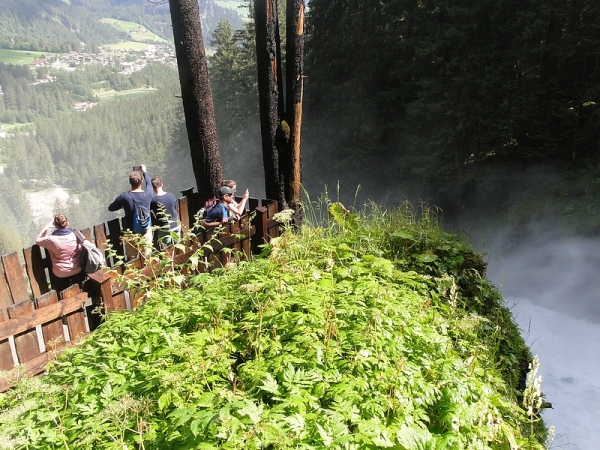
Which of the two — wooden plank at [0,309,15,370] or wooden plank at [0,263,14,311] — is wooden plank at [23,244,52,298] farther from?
wooden plank at [0,309,15,370]

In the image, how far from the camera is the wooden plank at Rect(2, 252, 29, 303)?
4.68m

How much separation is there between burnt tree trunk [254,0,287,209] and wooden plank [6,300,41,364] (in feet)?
14.0

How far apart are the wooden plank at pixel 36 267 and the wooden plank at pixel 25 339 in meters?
1.19

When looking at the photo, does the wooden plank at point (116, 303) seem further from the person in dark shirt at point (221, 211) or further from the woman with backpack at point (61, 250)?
the person in dark shirt at point (221, 211)

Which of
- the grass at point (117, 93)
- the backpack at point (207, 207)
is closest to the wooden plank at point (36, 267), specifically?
the backpack at point (207, 207)

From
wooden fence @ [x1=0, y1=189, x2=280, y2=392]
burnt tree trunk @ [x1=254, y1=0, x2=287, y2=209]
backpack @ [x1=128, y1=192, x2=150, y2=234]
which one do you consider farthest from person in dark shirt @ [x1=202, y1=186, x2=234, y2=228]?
burnt tree trunk @ [x1=254, y1=0, x2=287, y2=209]

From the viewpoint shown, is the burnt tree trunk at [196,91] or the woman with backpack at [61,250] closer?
the woman with backpack at [61,250]

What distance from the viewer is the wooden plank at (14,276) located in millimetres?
4684

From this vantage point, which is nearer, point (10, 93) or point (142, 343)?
point (142, 343)

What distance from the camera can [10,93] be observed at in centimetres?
17300

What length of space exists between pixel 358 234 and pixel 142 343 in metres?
2.91

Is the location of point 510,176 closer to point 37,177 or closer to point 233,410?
point 233,410

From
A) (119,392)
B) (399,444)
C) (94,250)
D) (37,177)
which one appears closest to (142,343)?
(119,392)

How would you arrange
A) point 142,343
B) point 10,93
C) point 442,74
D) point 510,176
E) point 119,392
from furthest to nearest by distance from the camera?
point 10,93 < point 442,74 < point 510,176 < point 142,343 < point 119,392
